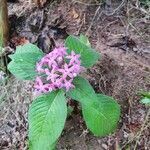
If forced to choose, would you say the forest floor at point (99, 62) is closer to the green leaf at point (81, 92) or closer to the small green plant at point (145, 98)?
the small green plant at point (145, 98)

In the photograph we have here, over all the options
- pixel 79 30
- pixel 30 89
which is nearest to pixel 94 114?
pixel 30 89

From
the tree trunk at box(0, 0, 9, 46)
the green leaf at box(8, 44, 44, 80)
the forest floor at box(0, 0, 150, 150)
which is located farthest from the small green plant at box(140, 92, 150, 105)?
the tree trunk at box(0, 0, 9, 46)

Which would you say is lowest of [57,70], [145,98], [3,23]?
[145,98]

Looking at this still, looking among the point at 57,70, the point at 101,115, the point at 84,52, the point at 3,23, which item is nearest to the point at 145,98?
the point at 101,115

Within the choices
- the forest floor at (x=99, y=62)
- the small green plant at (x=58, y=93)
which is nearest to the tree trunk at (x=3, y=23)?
the forest floor at (x=99, y=62)

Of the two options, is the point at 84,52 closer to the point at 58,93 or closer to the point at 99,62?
the point at 58,93

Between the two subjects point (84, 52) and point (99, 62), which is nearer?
point (84, 52)
